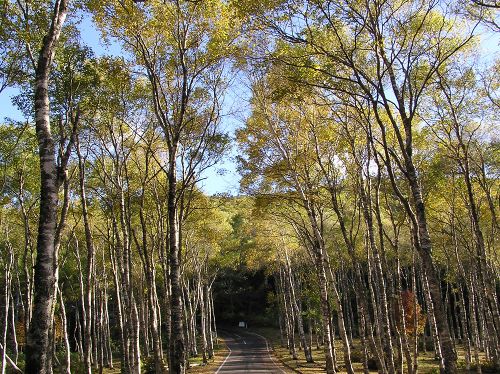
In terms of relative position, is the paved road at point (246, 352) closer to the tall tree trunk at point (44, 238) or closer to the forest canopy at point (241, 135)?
the forest canopy at point (241, 135)

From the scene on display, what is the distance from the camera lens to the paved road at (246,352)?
25491 millimetres

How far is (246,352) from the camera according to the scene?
1556 inches

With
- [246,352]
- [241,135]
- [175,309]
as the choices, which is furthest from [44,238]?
[246,352]

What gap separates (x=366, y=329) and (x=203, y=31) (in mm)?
13357

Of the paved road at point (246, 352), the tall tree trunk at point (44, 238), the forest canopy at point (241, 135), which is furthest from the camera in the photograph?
the paved road at point (246, 352)

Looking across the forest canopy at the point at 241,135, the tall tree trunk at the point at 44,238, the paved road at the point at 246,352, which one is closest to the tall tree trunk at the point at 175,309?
the forest canopy at the point at 241,135

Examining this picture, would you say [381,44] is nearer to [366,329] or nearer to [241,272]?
[366,329]

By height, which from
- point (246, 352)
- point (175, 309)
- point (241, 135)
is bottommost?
point (246, 352)

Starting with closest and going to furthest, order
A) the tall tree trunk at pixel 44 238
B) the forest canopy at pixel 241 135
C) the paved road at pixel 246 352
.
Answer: the tall tree trunk at pixel 44 238 < the forest canopy at pixel 241 135 < the paved road at pixel 246 352

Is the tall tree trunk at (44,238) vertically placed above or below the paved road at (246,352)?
above

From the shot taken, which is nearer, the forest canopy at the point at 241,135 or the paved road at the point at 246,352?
the forest canopy at the point at 241,135

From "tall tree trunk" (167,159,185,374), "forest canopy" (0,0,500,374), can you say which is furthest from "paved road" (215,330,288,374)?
"tall tree trunk" (167,159,185,374)

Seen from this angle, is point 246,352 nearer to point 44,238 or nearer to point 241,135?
point 241,135

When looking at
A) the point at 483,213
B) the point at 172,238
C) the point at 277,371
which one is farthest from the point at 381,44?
the point at 277,371
